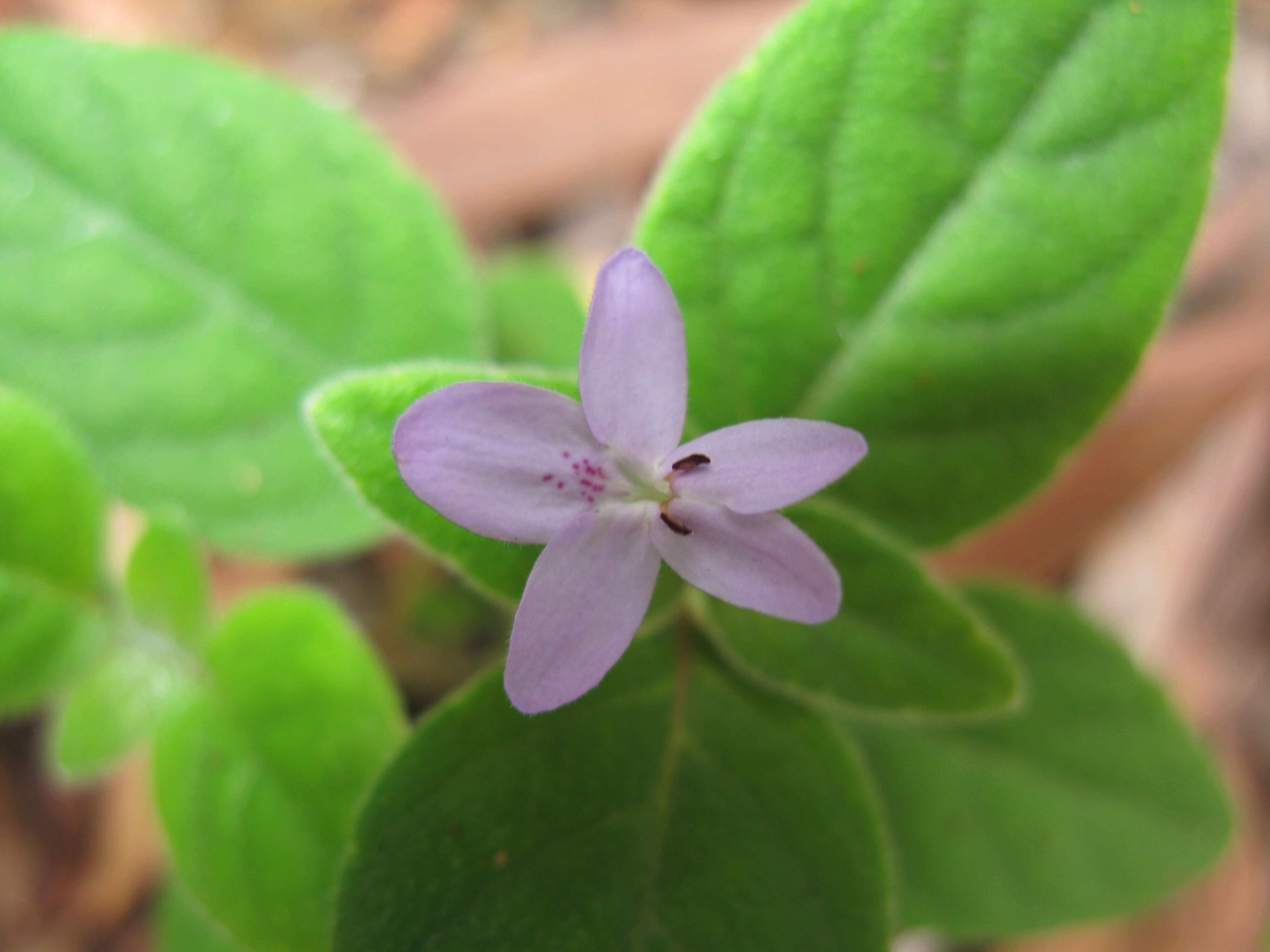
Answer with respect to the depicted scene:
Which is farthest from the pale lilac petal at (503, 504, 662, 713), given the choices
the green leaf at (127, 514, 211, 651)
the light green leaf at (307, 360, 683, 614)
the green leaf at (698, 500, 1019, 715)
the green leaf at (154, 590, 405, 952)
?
the green leaf at (127, 514, 211, 651)

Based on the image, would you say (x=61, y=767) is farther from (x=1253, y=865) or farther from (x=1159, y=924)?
(x=1253, y=865)

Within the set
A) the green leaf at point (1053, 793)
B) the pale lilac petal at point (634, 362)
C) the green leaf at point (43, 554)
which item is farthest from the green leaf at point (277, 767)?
the green leaf at point (1053, 793)

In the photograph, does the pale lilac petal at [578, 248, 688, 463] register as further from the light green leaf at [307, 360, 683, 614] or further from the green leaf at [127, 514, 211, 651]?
the green leaf at [127, 514, 211, 651]

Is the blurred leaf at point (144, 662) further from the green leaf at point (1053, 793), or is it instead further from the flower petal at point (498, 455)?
the green leaf at point (1053, 793)

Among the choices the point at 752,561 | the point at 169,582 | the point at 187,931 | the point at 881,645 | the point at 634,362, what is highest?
the point at 634,362

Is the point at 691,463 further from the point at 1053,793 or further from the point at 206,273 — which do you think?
the point at 1053,793

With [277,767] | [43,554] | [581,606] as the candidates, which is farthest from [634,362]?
[43,554]
